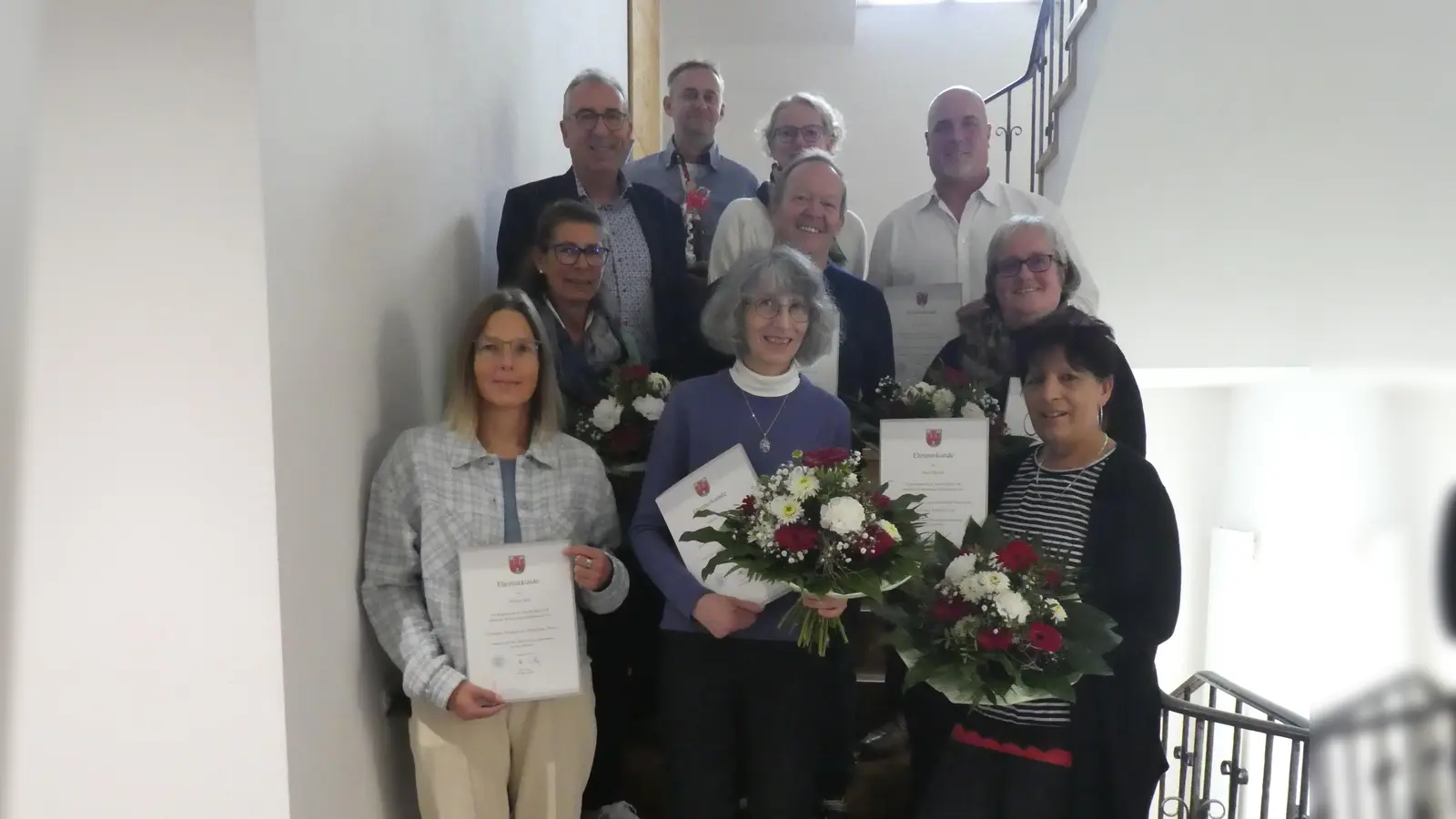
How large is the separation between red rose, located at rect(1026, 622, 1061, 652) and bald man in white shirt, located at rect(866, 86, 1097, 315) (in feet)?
5.28

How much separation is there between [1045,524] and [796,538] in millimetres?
603

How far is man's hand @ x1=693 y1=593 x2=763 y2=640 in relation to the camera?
2.06 meters

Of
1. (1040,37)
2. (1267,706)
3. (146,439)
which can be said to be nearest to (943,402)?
(1267,706)

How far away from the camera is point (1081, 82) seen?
15.7ft

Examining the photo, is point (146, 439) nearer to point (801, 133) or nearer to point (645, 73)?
point (801, 133)

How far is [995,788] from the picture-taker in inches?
79.6

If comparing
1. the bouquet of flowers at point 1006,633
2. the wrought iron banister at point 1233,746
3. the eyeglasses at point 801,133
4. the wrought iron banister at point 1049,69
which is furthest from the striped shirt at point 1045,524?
the wrought iron banister at point 1049,69

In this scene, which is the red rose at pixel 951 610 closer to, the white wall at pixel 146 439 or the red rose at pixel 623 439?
the red rose at pixel 623 439

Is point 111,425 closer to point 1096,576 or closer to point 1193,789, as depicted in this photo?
point 1096,576

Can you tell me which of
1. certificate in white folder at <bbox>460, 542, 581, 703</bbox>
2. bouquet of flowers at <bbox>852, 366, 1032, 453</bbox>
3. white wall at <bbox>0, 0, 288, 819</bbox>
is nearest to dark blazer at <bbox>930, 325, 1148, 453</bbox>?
bouquet of flowers at <bbox>852, 366, 1032, 453</bbox>

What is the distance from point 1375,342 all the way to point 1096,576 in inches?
37.8

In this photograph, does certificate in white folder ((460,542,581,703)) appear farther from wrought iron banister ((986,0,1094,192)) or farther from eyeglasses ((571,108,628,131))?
wrought iron banister ((986,0,1094,192))

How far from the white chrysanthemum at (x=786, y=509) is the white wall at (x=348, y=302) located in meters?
0.88

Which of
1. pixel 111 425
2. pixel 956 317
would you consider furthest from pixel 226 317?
pixel 956 317
